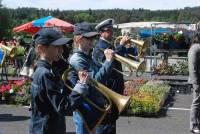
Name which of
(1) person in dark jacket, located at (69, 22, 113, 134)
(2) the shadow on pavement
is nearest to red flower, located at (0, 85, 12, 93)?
(2) the shadow on pavement

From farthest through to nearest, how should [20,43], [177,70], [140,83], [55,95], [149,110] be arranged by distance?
[20,43] → [177,70] → [140,83] → [149,110] → [55,95]

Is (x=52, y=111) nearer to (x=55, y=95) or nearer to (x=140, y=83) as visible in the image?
(x=55, y=95)

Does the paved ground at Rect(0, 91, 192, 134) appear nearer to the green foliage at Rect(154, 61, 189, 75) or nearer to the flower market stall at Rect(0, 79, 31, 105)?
the flower market stall at Rect(0, 79, 31, 105)

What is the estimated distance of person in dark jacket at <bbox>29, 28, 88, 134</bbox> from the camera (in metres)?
3.49

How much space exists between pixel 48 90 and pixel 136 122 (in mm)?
5921

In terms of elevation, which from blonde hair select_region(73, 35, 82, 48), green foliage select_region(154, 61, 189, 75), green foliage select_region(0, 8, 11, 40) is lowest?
green foliage select_region(0, 8, 11, 40)

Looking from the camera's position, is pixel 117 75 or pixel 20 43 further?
pixel 20 43

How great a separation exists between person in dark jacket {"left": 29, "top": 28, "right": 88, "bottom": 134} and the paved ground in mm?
4615

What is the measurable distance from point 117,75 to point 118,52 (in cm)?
43

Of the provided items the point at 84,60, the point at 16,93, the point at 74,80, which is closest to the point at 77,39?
the point at 84,60

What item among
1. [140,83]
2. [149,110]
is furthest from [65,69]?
[140,83]

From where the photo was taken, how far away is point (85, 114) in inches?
161

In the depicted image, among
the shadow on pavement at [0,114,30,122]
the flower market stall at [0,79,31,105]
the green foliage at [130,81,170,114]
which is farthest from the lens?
the flower market stall at [0,79,31,105]

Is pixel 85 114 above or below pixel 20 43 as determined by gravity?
above
